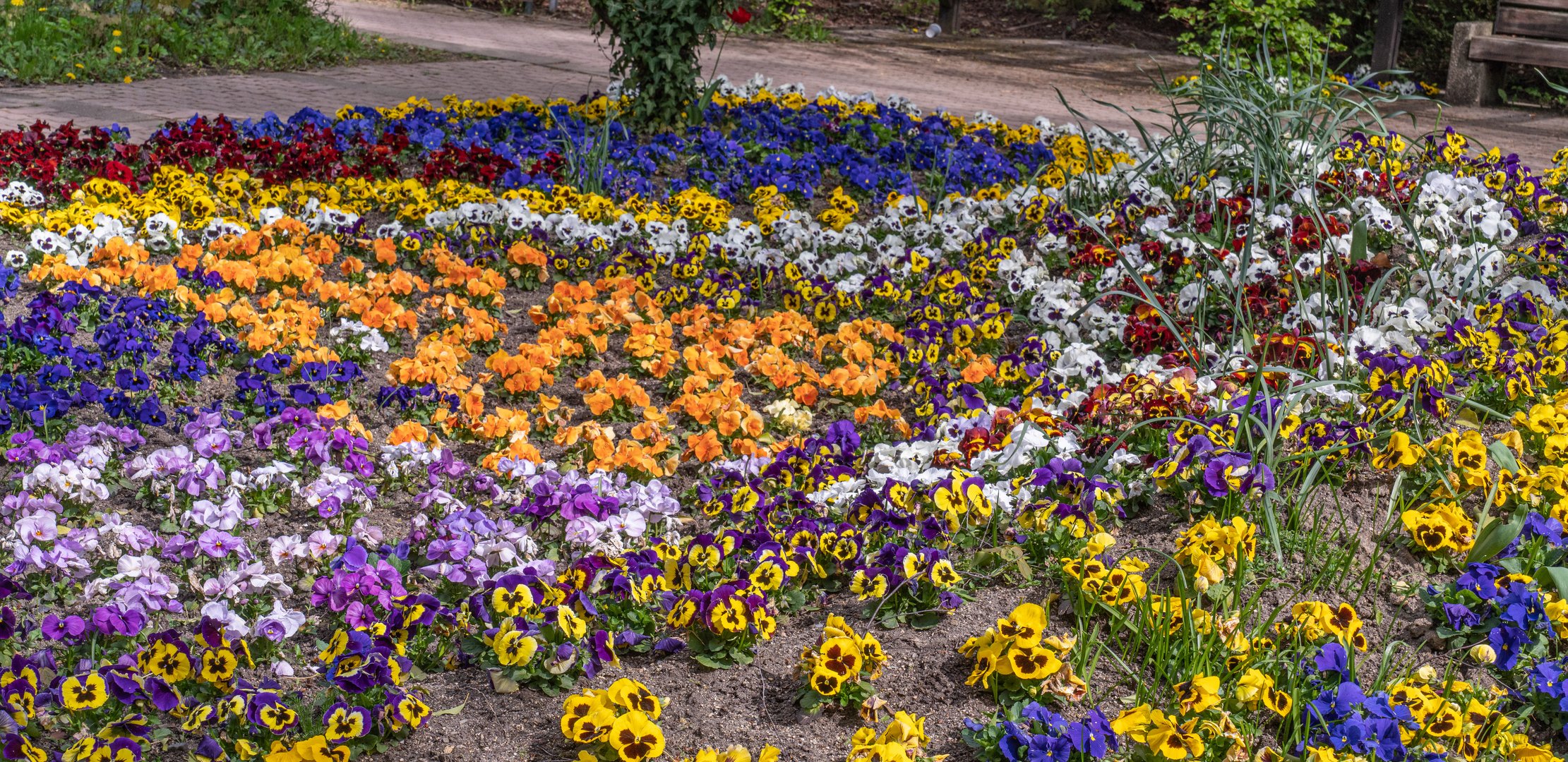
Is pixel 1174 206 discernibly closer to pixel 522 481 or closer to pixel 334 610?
pixel 522 481

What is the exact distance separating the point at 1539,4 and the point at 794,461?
9.56 metres

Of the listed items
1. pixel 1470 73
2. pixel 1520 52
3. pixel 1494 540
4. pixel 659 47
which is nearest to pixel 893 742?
pixel 1494 540

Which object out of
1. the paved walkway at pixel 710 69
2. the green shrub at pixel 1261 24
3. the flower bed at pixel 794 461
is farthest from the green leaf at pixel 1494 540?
the green shrub at pixel 1261 24

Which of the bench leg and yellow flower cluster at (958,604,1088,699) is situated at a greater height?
the bench leg

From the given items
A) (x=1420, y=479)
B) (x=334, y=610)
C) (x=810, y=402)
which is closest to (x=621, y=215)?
(x=810, y=402)

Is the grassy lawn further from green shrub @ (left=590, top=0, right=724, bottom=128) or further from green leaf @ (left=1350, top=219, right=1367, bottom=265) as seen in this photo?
green leaf @ (left=1350, top=219, right=1367, bottom=265)

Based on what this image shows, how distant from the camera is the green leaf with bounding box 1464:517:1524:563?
2701 millimetres

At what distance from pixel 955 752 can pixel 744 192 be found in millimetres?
4487

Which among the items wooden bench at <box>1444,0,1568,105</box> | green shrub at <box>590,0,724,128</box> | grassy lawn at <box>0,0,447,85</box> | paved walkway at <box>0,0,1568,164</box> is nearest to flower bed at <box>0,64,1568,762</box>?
green shrub at <box>590,0,724,128</box>

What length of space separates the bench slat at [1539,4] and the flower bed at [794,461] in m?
5.16

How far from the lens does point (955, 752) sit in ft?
7.62

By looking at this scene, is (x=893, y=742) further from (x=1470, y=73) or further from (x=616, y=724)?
(x=1470, y=73)

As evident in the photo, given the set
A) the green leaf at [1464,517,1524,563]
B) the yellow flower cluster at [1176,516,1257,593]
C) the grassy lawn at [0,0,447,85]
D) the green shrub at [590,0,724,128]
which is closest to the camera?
the yellow flower cluster at [1176,516,1257,593]

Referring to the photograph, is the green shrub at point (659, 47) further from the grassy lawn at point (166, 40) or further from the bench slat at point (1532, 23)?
the bench slat at point (1532, 23)
